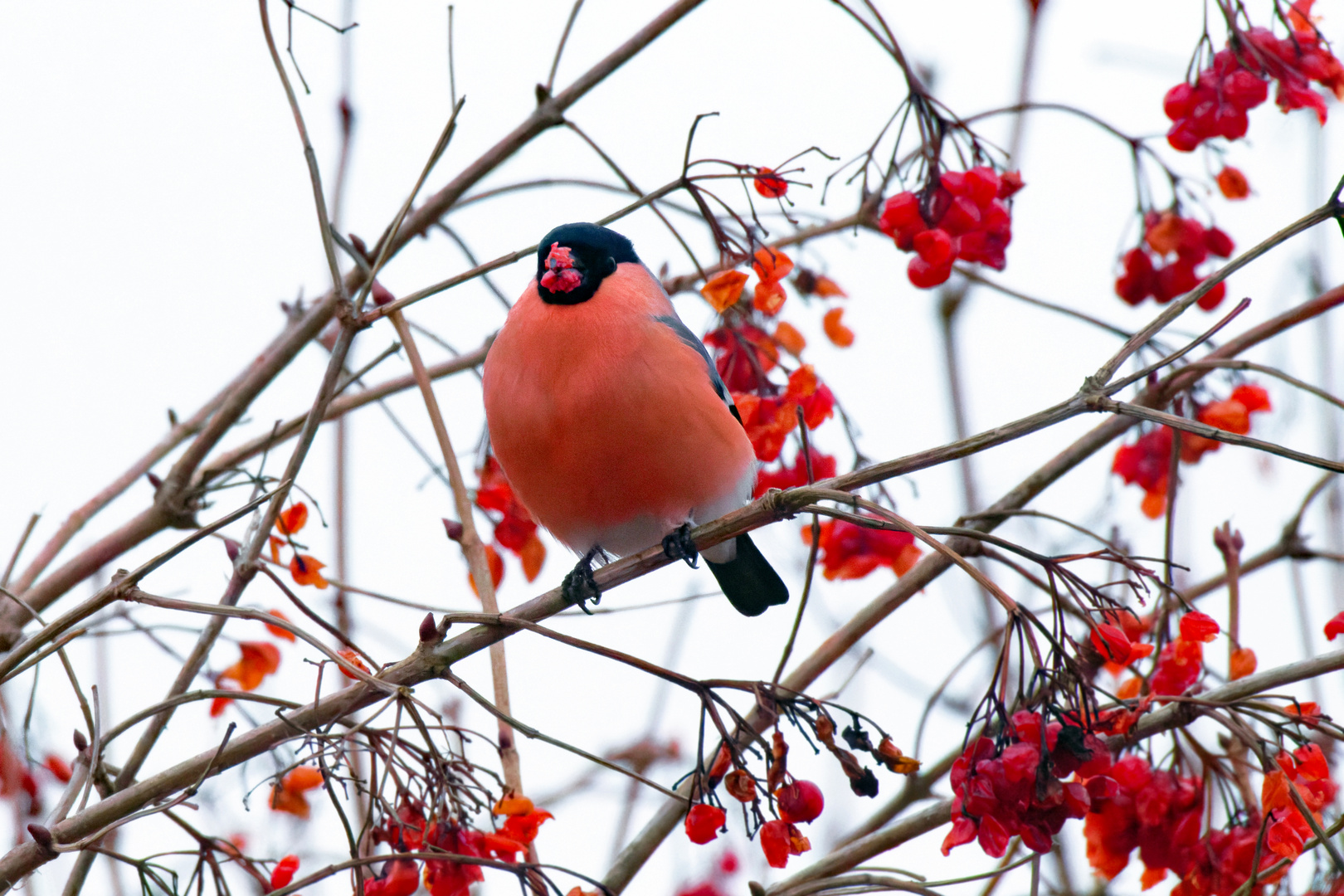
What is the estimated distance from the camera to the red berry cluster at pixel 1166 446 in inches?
126

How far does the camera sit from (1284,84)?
3008mm

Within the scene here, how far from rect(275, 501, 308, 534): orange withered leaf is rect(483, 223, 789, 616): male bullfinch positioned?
58cm

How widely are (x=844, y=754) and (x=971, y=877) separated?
1.15 feet

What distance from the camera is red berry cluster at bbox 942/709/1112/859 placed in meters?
1.96

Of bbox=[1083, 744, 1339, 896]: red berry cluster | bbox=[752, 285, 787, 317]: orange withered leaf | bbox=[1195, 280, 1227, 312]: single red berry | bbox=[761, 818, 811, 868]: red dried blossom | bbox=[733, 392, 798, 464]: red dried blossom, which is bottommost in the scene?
bbox=[761, 818, 811, 868]: red dried blossom

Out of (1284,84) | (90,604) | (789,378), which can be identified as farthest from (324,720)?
(1284,84)

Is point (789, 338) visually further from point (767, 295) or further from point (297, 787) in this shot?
point (297, 787)

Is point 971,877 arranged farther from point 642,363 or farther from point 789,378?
point 642,363

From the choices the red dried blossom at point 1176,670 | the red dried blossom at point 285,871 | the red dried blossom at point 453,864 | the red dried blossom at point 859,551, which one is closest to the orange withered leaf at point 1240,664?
the red dried blossom at point 1176,670

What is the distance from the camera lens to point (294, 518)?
2818mm

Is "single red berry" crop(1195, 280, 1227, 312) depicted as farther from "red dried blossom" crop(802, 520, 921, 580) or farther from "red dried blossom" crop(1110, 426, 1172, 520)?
"red dried blossom" crop(802, 520, 921, 580)

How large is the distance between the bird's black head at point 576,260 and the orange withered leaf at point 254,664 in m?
1.05

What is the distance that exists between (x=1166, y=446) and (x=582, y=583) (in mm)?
1489

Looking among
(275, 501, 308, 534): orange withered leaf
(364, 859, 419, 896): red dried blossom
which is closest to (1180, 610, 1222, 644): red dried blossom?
(364, 859, 419, 896): red dried blossom
